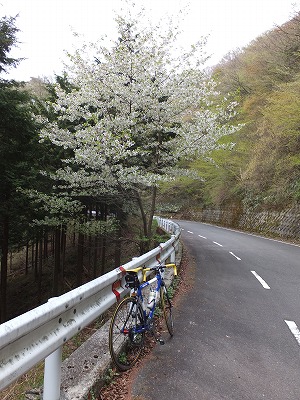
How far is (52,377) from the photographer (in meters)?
2.53

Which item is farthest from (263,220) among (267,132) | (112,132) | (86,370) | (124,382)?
(86,370)

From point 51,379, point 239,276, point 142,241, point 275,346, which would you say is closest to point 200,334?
point 275,346

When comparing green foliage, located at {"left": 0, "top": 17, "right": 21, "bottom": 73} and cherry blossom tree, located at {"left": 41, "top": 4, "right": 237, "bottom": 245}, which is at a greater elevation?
green foliage, located at {"left": 0, "top": 17, "right": 21, "bottom": 73}

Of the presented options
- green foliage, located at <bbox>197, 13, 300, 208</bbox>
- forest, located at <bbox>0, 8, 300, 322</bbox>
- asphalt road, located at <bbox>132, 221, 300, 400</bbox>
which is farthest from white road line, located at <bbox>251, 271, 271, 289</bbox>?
green foliage, located at <bbox>197, 13, 300, 208</bbox>

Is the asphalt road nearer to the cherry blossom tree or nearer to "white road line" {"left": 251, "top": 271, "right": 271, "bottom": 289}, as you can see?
"white road line" {"left": 251, "top": 271, "right": 271, "bottom": 289}

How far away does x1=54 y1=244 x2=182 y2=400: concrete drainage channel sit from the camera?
110 inches

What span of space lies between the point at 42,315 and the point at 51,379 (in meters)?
0.66

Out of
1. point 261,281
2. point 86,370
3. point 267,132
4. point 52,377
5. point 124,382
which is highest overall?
point 267,132

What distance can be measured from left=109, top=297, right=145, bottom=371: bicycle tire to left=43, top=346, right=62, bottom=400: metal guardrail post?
0.90 meters

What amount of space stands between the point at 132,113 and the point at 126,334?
6.59 m

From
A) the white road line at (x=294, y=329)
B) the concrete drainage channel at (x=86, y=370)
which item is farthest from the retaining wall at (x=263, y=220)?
the concrete drainage channel at (x=86, y=370)

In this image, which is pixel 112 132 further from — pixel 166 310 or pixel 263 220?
pixel 263 220

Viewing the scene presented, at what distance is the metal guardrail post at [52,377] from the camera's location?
251 cm

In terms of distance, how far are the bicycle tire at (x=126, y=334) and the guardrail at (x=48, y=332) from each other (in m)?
0.22
